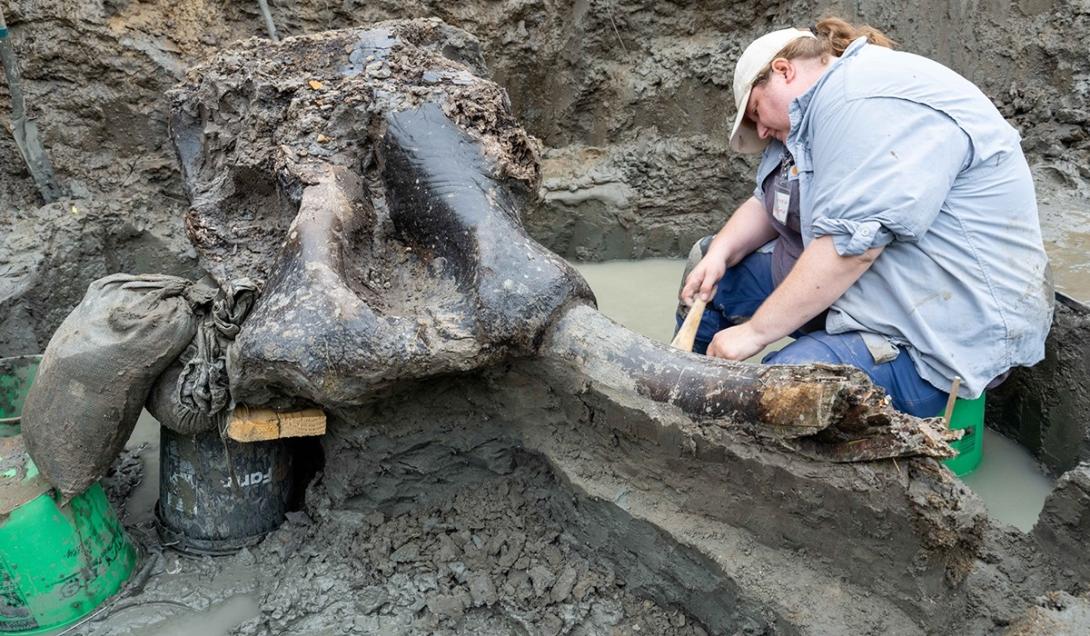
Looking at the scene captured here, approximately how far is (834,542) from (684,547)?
0.33m

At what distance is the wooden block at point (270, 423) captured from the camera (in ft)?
6.69

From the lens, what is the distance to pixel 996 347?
2094mm

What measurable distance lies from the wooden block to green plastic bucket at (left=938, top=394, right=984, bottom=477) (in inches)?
66.1

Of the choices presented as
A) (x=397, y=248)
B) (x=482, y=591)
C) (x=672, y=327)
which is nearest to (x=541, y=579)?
(x=482, y=591)

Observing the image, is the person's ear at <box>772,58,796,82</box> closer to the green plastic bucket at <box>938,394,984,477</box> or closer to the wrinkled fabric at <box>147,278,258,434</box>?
the green plastic bucket at <box>938,394,984,477</box>

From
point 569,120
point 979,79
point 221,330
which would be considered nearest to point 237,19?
point 569,120

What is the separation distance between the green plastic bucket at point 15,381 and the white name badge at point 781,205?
232 centimetres

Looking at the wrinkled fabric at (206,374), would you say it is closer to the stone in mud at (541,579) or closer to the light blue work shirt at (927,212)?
the stone in mud at (541,579)

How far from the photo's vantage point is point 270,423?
6.76ft

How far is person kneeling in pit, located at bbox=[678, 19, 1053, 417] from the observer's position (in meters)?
1.93

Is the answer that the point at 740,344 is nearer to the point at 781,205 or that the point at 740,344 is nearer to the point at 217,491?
the point at 781,205

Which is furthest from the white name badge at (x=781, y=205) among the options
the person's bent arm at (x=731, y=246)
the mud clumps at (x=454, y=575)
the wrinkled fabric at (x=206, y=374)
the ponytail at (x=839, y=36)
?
the wrinkled fabric at (x=206, y=374)

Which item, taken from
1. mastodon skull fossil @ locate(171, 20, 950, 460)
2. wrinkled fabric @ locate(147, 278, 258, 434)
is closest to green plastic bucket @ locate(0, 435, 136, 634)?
wrinkled fabric @ locate(147, 278, 258, 434)

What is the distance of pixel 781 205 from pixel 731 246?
295mm
